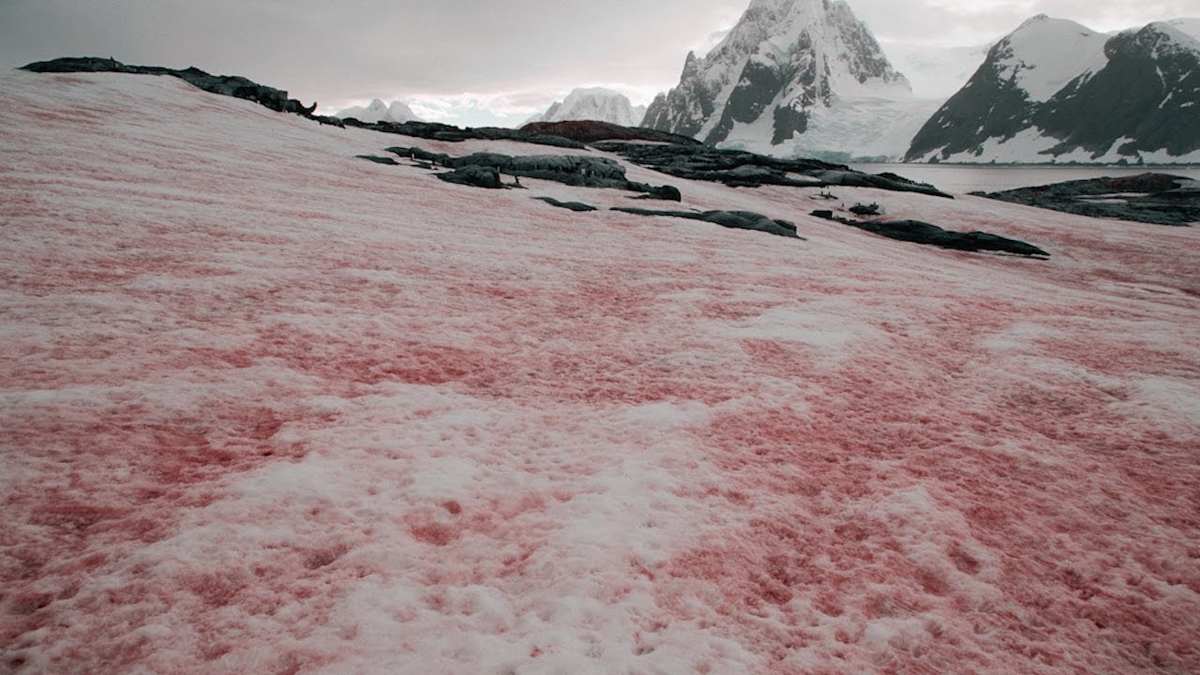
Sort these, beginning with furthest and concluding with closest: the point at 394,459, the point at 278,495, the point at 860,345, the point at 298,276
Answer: the point at 298,276
the point at 860,345
the point at 394,459
the point at 278,495

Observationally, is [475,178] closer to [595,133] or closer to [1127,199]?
[595,133]

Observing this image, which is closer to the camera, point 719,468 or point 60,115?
point 719,468

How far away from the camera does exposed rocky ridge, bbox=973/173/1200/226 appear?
164 feet

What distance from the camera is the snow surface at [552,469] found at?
3.83 m

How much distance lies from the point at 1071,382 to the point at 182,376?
39.3 ft

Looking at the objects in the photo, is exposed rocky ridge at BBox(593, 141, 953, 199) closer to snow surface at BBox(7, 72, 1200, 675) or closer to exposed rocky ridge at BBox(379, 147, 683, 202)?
exposed rocky ridge at BBox(379, 147, 683, 202)

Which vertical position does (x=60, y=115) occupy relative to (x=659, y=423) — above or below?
above

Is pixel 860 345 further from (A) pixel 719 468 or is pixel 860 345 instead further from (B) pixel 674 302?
(A) pixel 719 468

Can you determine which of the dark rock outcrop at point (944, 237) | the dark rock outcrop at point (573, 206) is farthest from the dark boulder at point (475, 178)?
the dark rock outcrop at point (944, 237)

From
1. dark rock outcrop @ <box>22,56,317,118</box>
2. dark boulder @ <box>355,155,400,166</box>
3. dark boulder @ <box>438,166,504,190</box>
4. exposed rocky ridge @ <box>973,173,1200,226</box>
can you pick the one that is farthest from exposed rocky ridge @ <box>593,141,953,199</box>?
dark rock outcrop @ <box>22,56,317,118</box>

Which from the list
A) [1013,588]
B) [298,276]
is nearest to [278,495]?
[1013,588]

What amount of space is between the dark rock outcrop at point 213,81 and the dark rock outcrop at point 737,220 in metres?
39.5

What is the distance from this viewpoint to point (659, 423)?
6.80 m

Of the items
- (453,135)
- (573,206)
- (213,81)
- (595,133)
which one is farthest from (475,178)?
(595,133)
